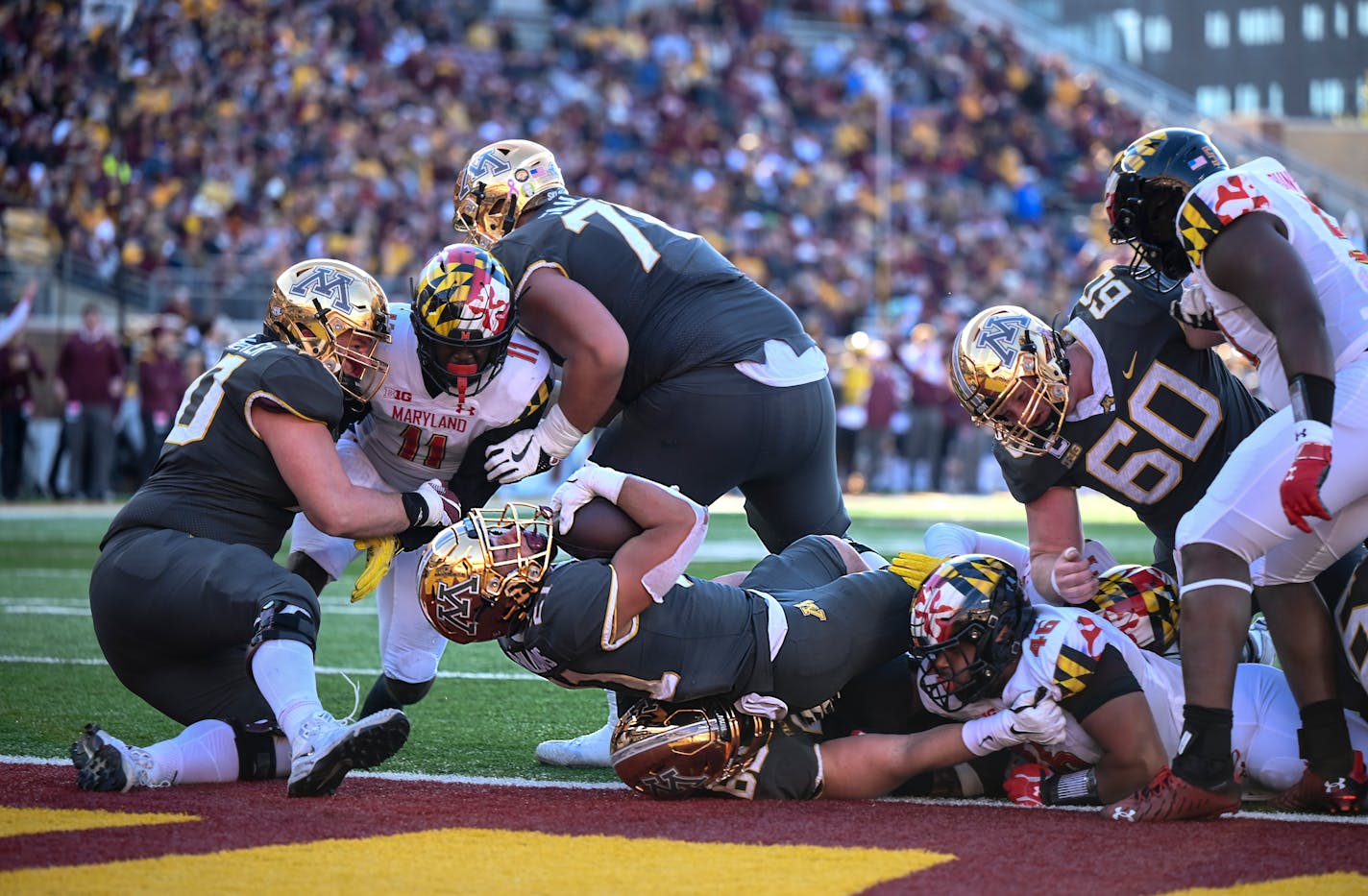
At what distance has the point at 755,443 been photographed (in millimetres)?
4465

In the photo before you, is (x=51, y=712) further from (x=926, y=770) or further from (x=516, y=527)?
(x=926, y=770)

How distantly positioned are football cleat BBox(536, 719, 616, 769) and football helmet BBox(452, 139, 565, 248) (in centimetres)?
146

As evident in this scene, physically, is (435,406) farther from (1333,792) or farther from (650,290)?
(1333,792)

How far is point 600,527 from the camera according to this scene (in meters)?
3.81

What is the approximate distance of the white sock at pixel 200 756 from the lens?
4004 mm

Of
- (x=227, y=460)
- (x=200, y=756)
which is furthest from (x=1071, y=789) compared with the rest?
(x=227, y=460)

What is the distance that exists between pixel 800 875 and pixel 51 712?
10.2 feet

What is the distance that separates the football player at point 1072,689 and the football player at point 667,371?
77 cm

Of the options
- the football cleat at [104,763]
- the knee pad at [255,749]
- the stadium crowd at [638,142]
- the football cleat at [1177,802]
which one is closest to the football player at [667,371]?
the knee pad at [255,749]

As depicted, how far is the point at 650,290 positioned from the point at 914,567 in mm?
1074

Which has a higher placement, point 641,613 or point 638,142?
point 641,613

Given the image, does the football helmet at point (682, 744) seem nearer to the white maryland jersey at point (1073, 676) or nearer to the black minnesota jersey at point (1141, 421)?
the white maryland jersey at point (1073, 676)

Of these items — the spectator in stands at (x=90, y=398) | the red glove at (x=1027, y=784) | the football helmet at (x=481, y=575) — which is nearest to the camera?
the football helmet at (x=481, y=575)

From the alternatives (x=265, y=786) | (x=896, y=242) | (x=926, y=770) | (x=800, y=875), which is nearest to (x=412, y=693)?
(x=265, y=786)
